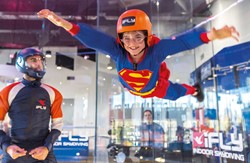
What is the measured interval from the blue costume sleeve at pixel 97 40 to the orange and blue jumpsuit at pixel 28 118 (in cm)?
44

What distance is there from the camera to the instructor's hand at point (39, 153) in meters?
1.41

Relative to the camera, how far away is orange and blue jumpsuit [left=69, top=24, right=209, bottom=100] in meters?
1.51

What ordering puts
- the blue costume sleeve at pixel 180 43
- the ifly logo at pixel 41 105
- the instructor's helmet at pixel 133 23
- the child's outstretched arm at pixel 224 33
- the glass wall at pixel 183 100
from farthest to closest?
the glass wall at pixel 183 100 → the instructor's helmet at pixel 133 23 → the ifly logo at pixel 41 105 → the blue costume sleeve at pixel 180 43 → the child's outstretched arm at pixel 224 33

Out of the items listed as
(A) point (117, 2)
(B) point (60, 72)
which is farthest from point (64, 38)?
(A) point (117, 2)

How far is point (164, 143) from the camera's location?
17.0ft

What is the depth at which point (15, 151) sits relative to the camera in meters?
1.40

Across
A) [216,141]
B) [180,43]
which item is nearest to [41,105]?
[180,43]

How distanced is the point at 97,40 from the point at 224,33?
2.73ft

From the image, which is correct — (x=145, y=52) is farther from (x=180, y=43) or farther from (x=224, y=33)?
(x=224, y=33)

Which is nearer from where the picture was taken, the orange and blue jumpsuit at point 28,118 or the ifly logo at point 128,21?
the orange and blue jumpsuit at point 28,118

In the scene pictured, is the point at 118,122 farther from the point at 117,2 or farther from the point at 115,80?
the point at 117,2

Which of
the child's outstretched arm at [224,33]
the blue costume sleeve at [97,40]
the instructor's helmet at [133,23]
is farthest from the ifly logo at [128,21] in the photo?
the child's outstretched arm at [224,33]

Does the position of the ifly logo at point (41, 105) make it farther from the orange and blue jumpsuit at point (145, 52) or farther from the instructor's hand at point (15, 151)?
the orange and blue jumpsuit at point (145, 52)

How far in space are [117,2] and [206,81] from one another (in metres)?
2.40
